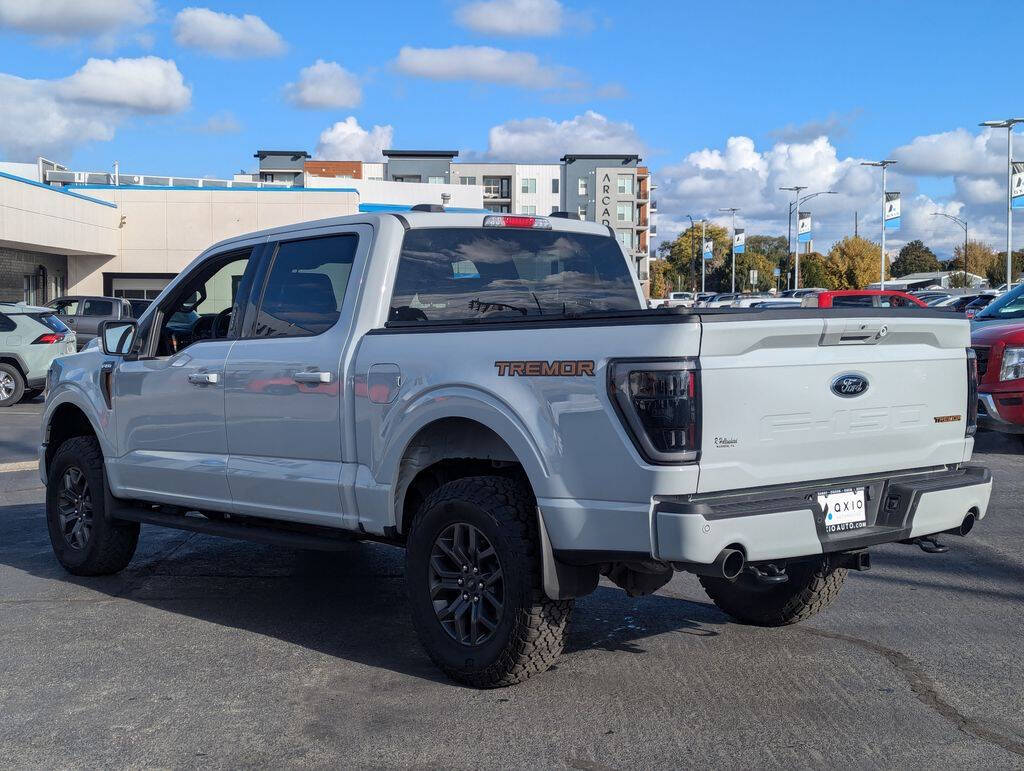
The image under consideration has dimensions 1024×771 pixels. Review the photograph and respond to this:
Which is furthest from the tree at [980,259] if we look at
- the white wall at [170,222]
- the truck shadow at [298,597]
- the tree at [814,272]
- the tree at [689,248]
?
the truck shadow at [298,597]

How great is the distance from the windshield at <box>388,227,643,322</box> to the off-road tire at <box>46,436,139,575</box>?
Answer: 268 cm

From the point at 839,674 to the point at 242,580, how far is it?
3758 mm

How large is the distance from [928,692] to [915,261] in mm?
152747

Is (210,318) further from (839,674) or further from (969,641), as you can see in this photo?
(969,641)

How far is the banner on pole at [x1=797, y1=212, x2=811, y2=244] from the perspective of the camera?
72750mm

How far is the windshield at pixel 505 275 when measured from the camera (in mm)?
5598

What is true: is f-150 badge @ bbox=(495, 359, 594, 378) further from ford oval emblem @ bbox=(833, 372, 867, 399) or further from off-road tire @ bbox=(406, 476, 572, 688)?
ford oval emblem @ bbox=(833, 372, 867, 399)

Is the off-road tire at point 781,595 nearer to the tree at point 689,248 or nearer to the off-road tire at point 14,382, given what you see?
the off-road tire at point 14,382

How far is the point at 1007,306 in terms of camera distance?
43.4 feet

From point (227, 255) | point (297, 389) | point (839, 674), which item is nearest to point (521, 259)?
point (297, 389)

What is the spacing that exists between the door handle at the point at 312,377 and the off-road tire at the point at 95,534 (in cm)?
213

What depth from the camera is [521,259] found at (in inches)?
234

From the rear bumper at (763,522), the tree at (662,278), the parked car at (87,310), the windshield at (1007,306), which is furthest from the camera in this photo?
the tree at (662,278)

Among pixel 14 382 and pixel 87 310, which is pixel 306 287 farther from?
pixel 87 310
